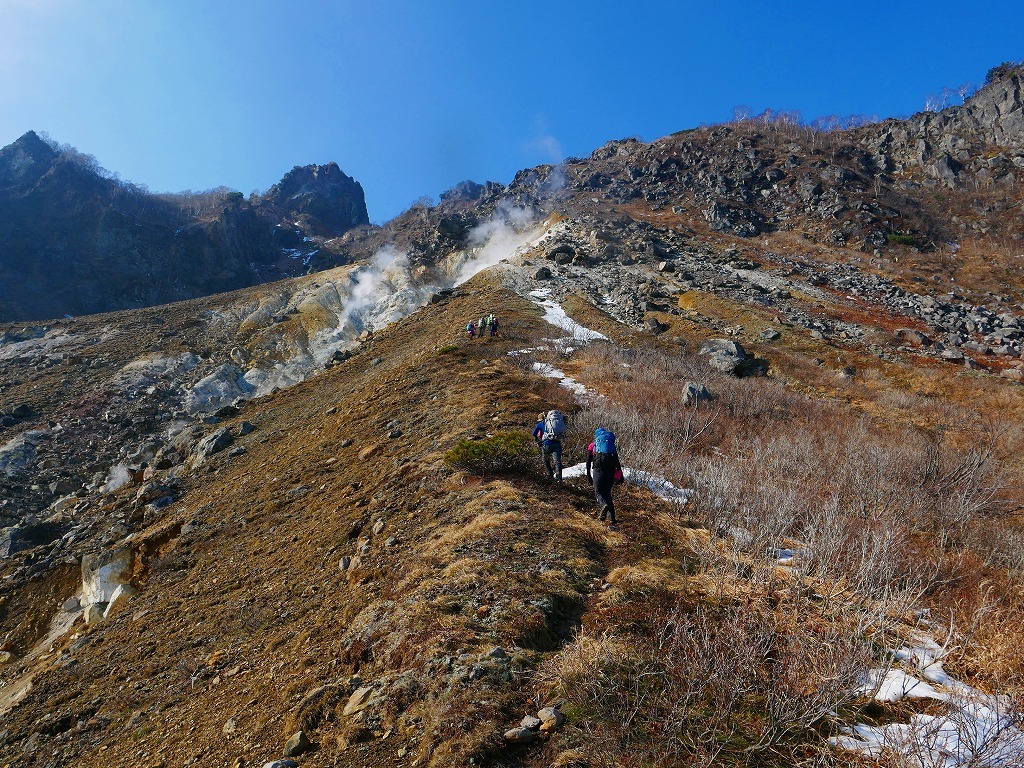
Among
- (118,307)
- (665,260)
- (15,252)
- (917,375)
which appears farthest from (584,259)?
(15,252)

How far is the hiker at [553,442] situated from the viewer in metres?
8.35

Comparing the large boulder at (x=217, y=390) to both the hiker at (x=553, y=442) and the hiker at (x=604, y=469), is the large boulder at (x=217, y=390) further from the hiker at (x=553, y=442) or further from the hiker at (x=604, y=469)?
the hiker at (x=604, y=469)

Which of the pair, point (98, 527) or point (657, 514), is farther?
point (98, 527)

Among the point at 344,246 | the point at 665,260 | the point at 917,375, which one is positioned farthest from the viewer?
the point at 344,246

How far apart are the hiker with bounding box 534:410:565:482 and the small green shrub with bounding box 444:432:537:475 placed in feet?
1.53

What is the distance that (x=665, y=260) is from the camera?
36094mm

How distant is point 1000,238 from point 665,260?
3754 centimetres

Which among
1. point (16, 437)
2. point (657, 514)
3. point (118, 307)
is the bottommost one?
point (657, 514)

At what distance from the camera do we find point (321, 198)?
369 ft

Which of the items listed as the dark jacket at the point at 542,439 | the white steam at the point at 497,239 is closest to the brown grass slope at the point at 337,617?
the dark jacket at the point at 542,439

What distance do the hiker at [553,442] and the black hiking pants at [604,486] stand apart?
1.21 metres

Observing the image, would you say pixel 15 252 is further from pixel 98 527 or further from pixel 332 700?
pixel 332 700

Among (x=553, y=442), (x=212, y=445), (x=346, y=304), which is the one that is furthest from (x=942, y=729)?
(x=346, y=304)

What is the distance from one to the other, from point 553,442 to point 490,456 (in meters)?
1.25
